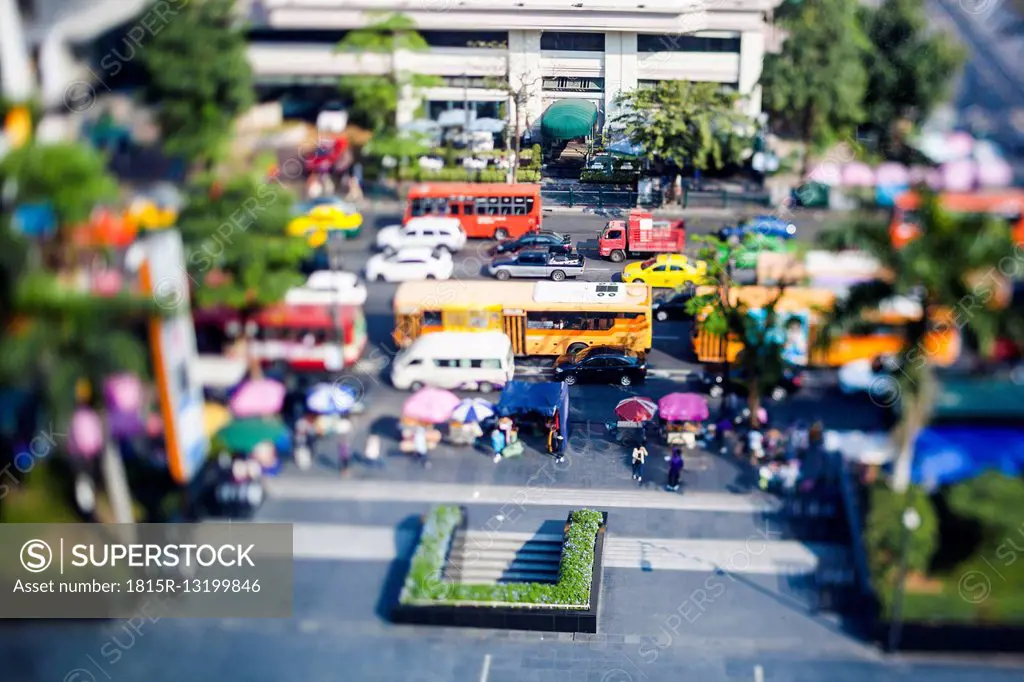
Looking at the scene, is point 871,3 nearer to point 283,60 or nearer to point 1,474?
point 283,60

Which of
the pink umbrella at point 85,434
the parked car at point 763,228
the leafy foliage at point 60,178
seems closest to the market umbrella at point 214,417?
the pink umbrella at point 85,434

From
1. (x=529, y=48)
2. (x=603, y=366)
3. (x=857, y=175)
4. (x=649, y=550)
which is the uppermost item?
(x=529, y=48)

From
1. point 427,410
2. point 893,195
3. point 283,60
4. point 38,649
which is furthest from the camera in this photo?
point 38,649

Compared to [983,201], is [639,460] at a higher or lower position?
lower

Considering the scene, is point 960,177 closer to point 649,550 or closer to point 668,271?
point 668,271

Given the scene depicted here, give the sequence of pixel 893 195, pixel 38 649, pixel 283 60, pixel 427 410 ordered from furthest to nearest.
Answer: pixel 38 649
pixel 427 410
pixel 283 60
pixel 893 195

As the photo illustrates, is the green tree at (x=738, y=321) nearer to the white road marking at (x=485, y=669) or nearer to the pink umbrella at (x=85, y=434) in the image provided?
the white road marking at (x=485, y=669)

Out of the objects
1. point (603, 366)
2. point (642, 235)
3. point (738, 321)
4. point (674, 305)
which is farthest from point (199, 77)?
point (738, 321)

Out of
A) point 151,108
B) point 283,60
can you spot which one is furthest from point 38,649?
point 283,60
